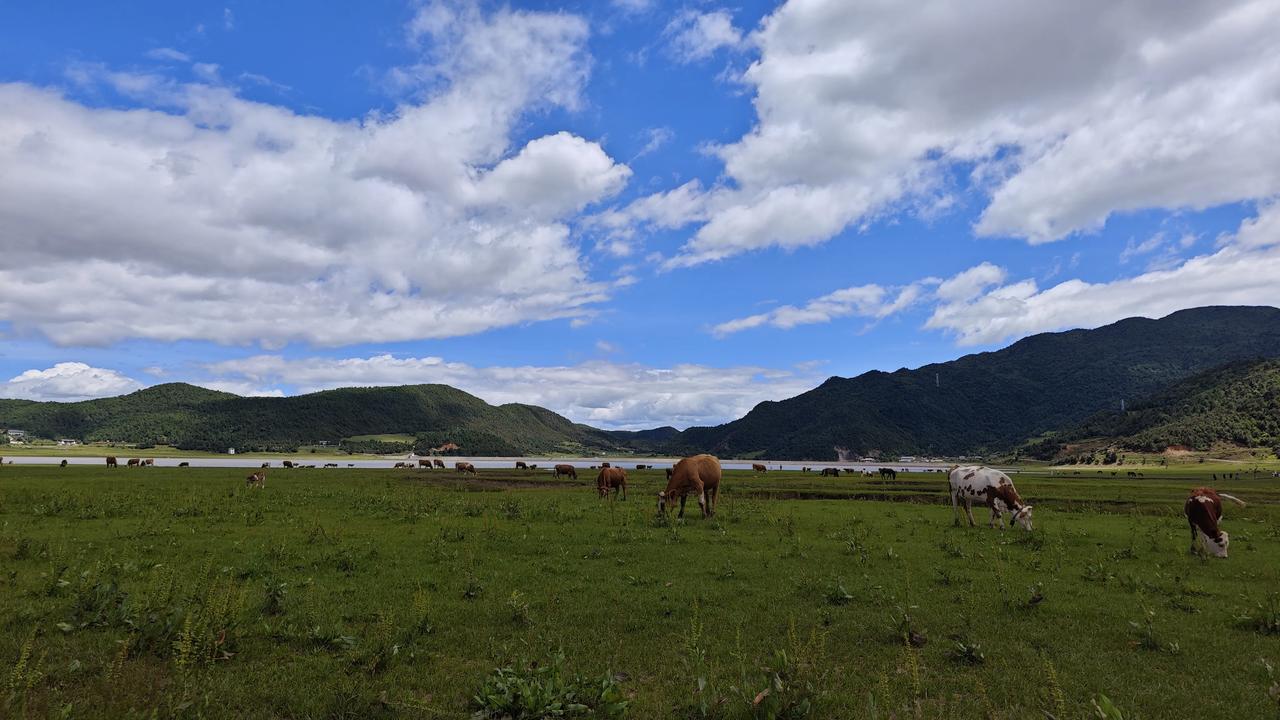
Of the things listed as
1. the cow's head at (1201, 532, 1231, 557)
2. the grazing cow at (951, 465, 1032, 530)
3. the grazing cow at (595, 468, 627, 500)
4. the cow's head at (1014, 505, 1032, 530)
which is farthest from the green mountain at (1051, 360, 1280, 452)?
the grazing cow at (595, 468, 627, 500)

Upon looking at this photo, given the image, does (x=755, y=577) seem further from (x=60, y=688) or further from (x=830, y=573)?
(x=60, y=688)

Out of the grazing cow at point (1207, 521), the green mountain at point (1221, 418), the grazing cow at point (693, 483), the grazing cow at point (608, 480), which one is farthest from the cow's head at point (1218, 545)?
the green mountain at point (1221, 418)

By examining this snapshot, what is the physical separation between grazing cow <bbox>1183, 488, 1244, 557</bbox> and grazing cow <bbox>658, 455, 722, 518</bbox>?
17.7 meters

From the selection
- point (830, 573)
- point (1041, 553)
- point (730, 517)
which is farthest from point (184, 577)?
point (1041, 553)

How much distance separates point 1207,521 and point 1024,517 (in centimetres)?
590

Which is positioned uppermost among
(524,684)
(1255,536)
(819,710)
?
(524,684)

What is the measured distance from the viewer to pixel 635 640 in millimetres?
11109

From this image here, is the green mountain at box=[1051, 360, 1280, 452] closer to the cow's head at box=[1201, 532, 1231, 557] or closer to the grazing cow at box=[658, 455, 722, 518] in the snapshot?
the cow's head at box=[1201, 532, 1231, 557]

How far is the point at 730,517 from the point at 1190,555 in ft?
55.7

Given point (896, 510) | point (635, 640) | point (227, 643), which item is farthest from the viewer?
point (896, 510)

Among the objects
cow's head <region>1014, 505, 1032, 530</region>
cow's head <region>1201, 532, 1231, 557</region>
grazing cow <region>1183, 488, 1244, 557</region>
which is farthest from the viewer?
cow's head <region>1014, 505, 1032, 530</region>

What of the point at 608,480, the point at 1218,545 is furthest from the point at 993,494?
the point at 608,480

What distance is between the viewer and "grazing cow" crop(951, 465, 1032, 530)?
25.2 metres

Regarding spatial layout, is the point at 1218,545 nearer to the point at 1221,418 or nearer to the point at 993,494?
the point at 993,494
